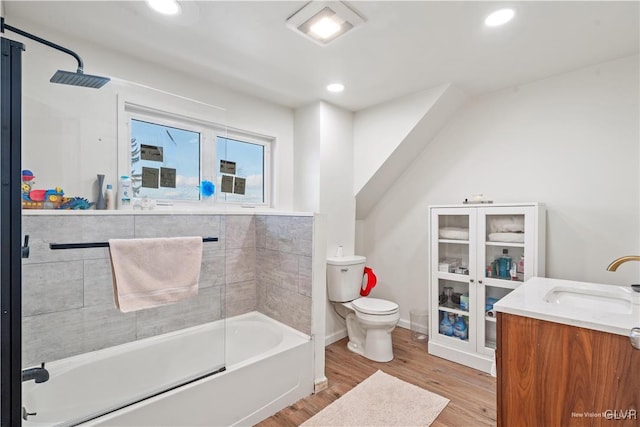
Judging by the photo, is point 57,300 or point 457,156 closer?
point 57,300

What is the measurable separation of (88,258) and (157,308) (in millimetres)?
574

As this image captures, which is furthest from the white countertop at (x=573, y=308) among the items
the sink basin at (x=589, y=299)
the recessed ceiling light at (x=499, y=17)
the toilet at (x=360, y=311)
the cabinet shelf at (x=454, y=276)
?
the recessed ceiling light at (x=499, y=17)

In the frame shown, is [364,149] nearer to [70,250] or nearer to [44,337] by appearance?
[70,250]

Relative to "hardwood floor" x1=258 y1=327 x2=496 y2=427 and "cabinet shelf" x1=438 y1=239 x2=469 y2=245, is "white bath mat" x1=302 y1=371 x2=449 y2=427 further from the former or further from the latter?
"cabinet shelf" x1=438 y1=239 x2=469 y2=245

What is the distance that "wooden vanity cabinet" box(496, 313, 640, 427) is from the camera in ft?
3.68

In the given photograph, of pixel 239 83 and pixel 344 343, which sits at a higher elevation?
pixel 239 83

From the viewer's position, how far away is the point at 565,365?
123cm

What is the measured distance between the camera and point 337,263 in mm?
2828

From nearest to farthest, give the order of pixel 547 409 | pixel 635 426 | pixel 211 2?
pixel 635 426
pixel 547 409
pixel 211 2

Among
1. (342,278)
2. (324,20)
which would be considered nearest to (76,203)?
(324,20)

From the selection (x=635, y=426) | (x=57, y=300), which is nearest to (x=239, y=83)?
(x=57, y=300)

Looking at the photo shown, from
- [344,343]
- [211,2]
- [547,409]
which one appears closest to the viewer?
[547,409]

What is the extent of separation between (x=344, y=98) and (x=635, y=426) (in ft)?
8.86

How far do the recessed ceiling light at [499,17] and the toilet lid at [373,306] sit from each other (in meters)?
2.13
